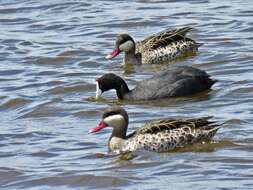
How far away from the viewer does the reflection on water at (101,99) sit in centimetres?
1348

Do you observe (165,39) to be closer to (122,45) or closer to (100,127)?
(122,45)

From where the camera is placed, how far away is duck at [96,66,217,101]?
1745cm

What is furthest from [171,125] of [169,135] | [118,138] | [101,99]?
[101,99]


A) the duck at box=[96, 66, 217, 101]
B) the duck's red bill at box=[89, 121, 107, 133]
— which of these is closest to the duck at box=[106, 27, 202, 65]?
the duck at box=[96, 66, 217, 101]

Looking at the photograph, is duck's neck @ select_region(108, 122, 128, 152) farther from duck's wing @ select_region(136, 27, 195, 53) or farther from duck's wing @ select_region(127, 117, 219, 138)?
duck's wing @ select_region(136, 27, 195, 53)

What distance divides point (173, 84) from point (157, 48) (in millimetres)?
2978

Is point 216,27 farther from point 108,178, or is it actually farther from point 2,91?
point 108,178

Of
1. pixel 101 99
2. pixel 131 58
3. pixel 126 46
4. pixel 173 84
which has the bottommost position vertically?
pixel 101 99

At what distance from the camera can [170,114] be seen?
1633 cm

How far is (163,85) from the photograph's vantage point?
1748 centimetres

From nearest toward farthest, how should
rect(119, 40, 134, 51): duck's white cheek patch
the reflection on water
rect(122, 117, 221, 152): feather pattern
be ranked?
the reflection on water
rect(122, 117, 221, 152): feather pattern
rect(119, 40, 134, 51): duck's white cheek patch

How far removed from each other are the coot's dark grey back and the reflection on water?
127 millimetres

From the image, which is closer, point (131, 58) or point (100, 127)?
point (100, 127)

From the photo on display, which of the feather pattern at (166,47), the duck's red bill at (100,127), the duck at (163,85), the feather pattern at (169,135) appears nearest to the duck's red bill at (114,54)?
the feather pattern at (166,47)
